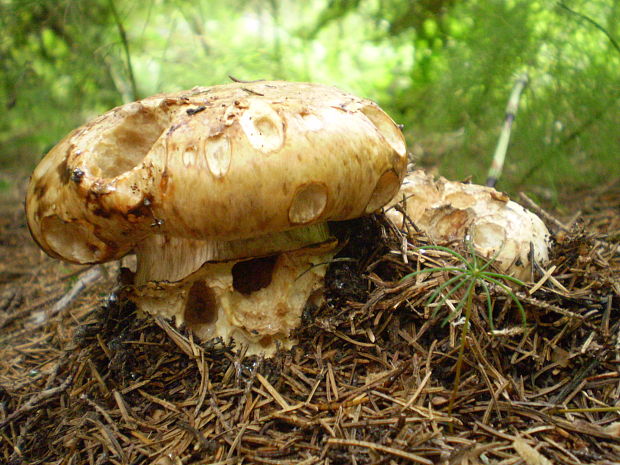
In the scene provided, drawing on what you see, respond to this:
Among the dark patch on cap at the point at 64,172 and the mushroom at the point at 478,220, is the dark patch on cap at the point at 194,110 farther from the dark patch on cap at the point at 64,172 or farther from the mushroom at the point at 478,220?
the mushroom at the point at 478,220

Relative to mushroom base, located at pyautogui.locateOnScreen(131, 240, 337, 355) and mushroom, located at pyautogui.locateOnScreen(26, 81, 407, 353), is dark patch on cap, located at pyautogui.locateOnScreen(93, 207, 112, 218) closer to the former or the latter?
mushroom, located at pyautogui.locateOnScreen(26, 81, 407, 353)

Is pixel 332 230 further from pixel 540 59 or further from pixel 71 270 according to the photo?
pixel 540 59

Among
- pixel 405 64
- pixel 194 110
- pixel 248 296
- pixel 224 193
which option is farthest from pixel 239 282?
pixel 405 64

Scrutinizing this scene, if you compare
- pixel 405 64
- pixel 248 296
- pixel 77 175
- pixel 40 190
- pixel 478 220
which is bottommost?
pixel 405 64

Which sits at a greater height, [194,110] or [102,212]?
[194,110]

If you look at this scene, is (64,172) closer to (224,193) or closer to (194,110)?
(194,110)

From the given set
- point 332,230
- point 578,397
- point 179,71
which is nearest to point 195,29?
point 179,71
